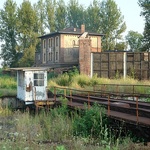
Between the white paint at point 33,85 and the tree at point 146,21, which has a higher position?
the tree at point 146,21

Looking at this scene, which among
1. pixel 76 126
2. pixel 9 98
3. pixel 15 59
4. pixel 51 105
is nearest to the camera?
pixel 76 126

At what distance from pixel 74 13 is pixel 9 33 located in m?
23.9

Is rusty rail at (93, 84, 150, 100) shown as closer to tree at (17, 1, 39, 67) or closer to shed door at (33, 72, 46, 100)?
shed door at (33, 72, 46, 100)

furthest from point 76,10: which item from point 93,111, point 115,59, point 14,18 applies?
point 93,111

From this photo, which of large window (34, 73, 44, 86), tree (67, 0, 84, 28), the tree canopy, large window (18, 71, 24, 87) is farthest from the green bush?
tree (67, 0, 84, 28)

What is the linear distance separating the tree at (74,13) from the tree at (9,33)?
70.7 ft

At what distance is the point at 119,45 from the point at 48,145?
59.8 m

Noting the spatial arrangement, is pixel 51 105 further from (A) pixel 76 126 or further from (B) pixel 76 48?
(B) pixel 76 48

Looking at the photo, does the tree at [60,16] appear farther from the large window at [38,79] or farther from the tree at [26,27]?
the large window at [38,79]

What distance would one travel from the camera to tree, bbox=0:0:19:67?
58562 mm

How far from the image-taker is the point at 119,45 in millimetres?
65938

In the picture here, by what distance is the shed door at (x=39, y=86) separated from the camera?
19.7 m

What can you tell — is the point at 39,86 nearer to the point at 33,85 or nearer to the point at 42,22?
the point at 33,85

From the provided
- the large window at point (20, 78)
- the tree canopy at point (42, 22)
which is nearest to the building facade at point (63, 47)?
the tree canopy at point (42, 22)
